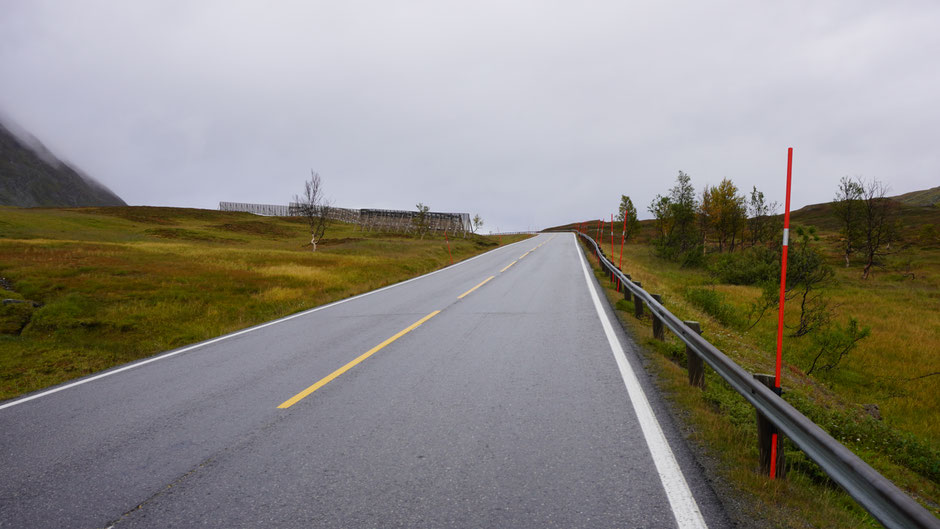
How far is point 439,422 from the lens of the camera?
4168mm

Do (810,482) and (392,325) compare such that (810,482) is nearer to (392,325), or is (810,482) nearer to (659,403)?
(659,403)

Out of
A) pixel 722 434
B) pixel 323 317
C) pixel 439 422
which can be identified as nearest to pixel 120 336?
pixel 323 317

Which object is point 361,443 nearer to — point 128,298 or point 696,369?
point 696,369

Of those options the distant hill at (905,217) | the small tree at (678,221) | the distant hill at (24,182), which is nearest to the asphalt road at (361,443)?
the small tree at (678,221)

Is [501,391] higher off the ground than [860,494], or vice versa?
[860,494]

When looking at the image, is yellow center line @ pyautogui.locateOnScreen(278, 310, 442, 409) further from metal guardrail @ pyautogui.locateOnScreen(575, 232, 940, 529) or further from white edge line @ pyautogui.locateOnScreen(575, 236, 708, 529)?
metal guardrail @ pyautogui.locateOnScreen(575, 232, 940, 529)

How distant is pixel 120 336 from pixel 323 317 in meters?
5.07

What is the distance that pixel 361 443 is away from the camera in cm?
376

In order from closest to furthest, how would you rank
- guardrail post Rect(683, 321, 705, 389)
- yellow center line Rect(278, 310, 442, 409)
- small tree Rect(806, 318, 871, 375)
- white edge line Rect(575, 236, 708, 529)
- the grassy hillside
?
1. white edge line Rect(575, 236, 708, 529)
2. yellow center line Rect(278, 310, 442, 409)
3. guardrail post Rect(683, 321, 705, 389)
4. the grassy hillside
5. small tree Rect(806, 318, 871, 375)

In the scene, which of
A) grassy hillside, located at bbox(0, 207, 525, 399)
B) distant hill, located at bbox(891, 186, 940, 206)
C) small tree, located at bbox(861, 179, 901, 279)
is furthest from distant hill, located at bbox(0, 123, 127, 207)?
distant hill, located at bbox(891, 186, 940, 206)

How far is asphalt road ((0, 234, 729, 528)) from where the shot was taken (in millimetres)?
2840

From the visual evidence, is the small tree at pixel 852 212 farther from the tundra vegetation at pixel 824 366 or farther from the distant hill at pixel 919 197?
the distant hill at pixel 919 197

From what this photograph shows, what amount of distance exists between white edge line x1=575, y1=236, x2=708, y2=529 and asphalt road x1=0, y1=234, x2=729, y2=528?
1 cm

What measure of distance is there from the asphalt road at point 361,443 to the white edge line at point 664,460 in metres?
0.01
